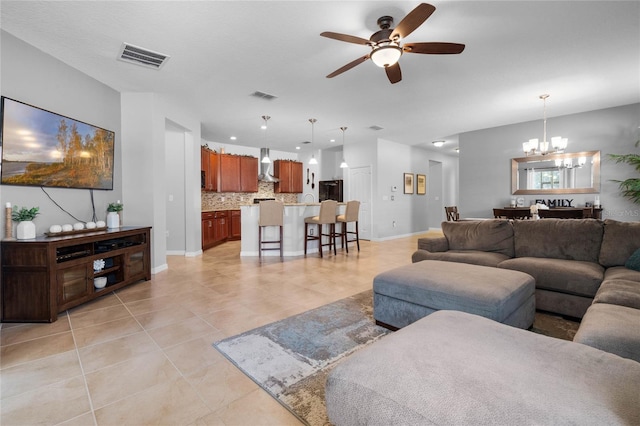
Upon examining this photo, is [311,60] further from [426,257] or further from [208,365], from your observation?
[208,365]

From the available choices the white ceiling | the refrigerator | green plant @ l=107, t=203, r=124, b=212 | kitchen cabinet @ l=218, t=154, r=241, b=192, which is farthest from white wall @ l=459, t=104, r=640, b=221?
green plant @ l=107, t=203, r=124, b=212

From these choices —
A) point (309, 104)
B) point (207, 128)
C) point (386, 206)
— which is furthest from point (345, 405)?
point (386, 206)

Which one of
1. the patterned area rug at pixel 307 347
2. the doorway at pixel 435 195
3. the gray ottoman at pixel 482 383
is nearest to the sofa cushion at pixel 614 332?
the gray ottoman at pixel 482 383

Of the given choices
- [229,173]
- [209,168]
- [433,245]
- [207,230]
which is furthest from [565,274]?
[229,173]

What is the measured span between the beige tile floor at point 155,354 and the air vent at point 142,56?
2.69 metres

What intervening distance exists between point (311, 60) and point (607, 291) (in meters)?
3.42

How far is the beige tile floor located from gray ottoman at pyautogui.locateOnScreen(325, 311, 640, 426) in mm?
609

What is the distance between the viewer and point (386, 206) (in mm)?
8023

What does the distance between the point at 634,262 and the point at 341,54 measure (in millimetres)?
3392

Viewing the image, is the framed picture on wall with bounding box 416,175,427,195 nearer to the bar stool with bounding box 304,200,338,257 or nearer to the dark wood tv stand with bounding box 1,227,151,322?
the bar stool with bounding box 304,200,338,257

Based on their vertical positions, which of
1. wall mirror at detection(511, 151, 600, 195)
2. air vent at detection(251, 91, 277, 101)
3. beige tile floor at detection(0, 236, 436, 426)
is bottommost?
beige tile floor at detection(0, 236, 436, 426)

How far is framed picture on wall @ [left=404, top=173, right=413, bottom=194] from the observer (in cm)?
860

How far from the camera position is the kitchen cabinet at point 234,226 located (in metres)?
7.69

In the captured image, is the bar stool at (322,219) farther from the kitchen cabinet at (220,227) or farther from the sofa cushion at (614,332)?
the sofa cushion at (614,332)
